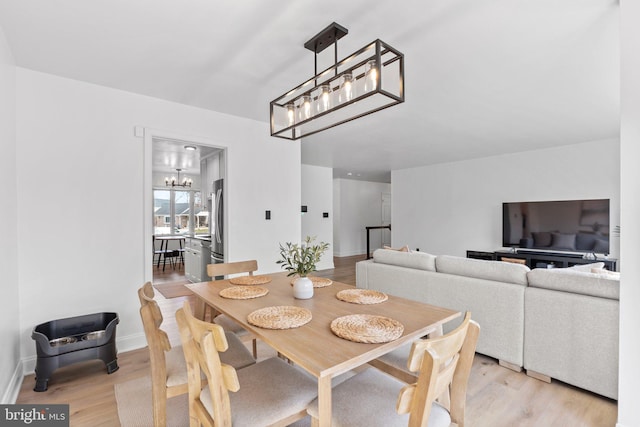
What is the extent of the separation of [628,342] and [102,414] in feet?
10.2

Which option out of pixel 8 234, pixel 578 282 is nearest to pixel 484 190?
pixel 578 282

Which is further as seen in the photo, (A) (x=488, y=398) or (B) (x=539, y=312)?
(B) (x=539, y=312)

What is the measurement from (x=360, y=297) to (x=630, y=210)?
1512 millimetres

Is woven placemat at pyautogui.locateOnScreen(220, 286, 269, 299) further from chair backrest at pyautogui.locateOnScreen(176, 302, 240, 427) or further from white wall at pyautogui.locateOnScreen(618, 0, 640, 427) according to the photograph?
white wall at pyautogui.locateOnScreen(618, 0, 640, 427)

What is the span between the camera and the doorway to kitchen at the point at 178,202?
308 centimetres

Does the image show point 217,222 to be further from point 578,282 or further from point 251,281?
point 578,282

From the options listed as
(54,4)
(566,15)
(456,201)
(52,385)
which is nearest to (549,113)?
(566,15)

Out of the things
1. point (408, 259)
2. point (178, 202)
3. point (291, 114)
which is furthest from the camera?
point (178, 202)

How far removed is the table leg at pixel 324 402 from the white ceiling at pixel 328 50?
6.07ft

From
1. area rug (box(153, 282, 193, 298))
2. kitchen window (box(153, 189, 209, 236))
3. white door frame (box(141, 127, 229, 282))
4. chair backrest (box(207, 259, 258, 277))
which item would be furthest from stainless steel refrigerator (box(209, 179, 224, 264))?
kitchen window (box(153, 189, 209, 236))

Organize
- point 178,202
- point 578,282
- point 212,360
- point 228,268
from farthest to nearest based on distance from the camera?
point 178,202, point 228,268, point 578,282, point 212,360

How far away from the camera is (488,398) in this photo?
2.14 metres

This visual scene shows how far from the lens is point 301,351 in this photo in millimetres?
1187

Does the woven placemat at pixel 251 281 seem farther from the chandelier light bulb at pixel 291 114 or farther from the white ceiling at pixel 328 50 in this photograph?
the white ceiling at pixel 328 50
